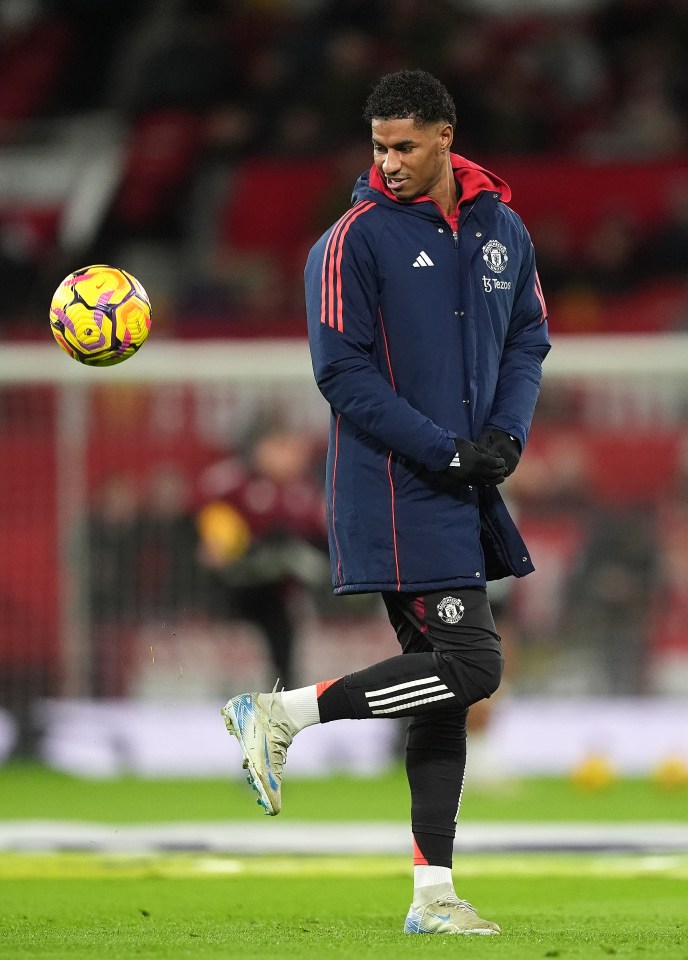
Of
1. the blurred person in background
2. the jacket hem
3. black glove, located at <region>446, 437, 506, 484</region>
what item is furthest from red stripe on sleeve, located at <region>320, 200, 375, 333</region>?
the blurred person in background

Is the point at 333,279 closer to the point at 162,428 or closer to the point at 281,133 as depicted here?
the point at 162,428

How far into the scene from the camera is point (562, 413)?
35.5 feet

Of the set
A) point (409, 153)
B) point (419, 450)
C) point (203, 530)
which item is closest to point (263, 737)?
point (419, 450)

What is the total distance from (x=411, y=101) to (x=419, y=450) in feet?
3.11

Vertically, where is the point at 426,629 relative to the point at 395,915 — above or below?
above

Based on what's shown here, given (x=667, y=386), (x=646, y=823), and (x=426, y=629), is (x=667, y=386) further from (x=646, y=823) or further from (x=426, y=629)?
(x=426, y=629)

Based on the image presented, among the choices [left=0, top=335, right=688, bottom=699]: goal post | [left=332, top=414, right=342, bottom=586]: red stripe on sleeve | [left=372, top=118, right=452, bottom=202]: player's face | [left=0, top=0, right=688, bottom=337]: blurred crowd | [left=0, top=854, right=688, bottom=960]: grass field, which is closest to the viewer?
[left=0, top=854, right=688, bottom=960]: grass field

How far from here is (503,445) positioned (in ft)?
15.9

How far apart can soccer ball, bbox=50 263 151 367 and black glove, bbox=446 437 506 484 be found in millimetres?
1121

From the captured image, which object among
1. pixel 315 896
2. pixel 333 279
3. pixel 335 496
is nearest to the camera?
pixel 333 279

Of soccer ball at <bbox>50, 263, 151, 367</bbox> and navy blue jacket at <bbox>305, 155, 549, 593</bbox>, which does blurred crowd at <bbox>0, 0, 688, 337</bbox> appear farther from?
navy blue jacket at <bbox>305, 155, 549, 593</bbox>

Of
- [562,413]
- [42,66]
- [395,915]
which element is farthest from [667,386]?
[42,66]

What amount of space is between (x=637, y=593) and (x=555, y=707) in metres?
0.85

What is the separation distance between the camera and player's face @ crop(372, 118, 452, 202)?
189 inches
